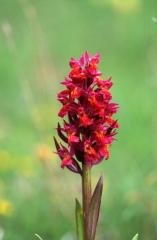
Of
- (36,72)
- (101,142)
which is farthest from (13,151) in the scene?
(101,142)

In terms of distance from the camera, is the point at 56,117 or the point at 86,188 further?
the point at 56,117

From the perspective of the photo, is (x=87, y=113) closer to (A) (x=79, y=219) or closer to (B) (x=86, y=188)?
(B) (x=86, y=188)

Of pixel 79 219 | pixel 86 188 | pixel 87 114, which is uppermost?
pixel 87 114

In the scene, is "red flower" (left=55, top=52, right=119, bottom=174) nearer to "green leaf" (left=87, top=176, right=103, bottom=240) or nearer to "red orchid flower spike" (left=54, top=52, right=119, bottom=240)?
"red orchid flower spike" (left=54, top=52, right=119, bottom=240)

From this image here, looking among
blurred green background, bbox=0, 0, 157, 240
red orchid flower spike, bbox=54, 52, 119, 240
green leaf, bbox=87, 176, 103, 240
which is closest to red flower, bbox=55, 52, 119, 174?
red orchid flower spike, bbox=54, 52, 119, 240

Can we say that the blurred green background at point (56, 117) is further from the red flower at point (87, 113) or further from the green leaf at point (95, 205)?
the green leaf at point (95, 205)

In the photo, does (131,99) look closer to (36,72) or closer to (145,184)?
(36,72)

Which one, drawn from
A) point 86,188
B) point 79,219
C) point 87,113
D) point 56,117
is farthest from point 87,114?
point 56,117
